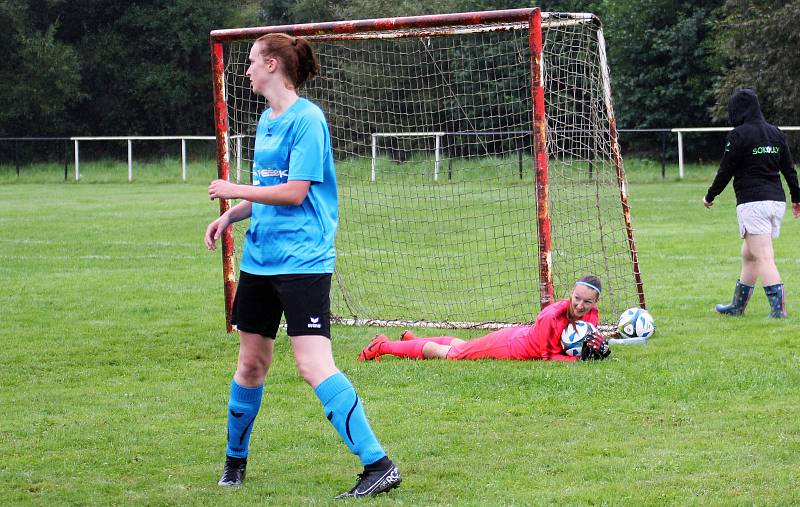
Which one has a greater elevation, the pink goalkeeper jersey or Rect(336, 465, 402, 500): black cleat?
the pink goalkeeper jersey

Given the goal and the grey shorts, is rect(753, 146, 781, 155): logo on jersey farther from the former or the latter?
the goal

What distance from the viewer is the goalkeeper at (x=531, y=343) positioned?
314 inches

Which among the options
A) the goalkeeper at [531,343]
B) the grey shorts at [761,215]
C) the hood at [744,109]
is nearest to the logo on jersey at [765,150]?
the hood at [744,109]

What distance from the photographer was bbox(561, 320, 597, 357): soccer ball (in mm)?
8180

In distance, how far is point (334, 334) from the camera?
389 inches

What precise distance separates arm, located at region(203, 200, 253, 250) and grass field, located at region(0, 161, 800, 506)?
3.79 feet

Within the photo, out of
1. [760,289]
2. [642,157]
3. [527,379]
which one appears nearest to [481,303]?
[760,289]

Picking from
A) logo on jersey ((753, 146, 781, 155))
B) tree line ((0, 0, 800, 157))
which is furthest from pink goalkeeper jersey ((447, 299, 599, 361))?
tree line ((0, 0, 800, 157))

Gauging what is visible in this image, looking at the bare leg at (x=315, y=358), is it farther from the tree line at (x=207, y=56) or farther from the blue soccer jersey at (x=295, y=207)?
the tree line at (x=207, y=56)

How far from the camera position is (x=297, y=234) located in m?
5.03

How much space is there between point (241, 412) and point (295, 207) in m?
1.02

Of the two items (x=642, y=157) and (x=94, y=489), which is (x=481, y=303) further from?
(x=642, y=157)

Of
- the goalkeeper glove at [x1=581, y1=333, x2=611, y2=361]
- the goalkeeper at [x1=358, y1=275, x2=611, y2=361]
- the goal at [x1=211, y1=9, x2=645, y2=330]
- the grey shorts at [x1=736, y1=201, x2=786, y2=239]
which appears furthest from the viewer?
the grey shorts at [x1=736, y1=201, x2=786, y2=239]

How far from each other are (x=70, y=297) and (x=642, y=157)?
1001 inches
